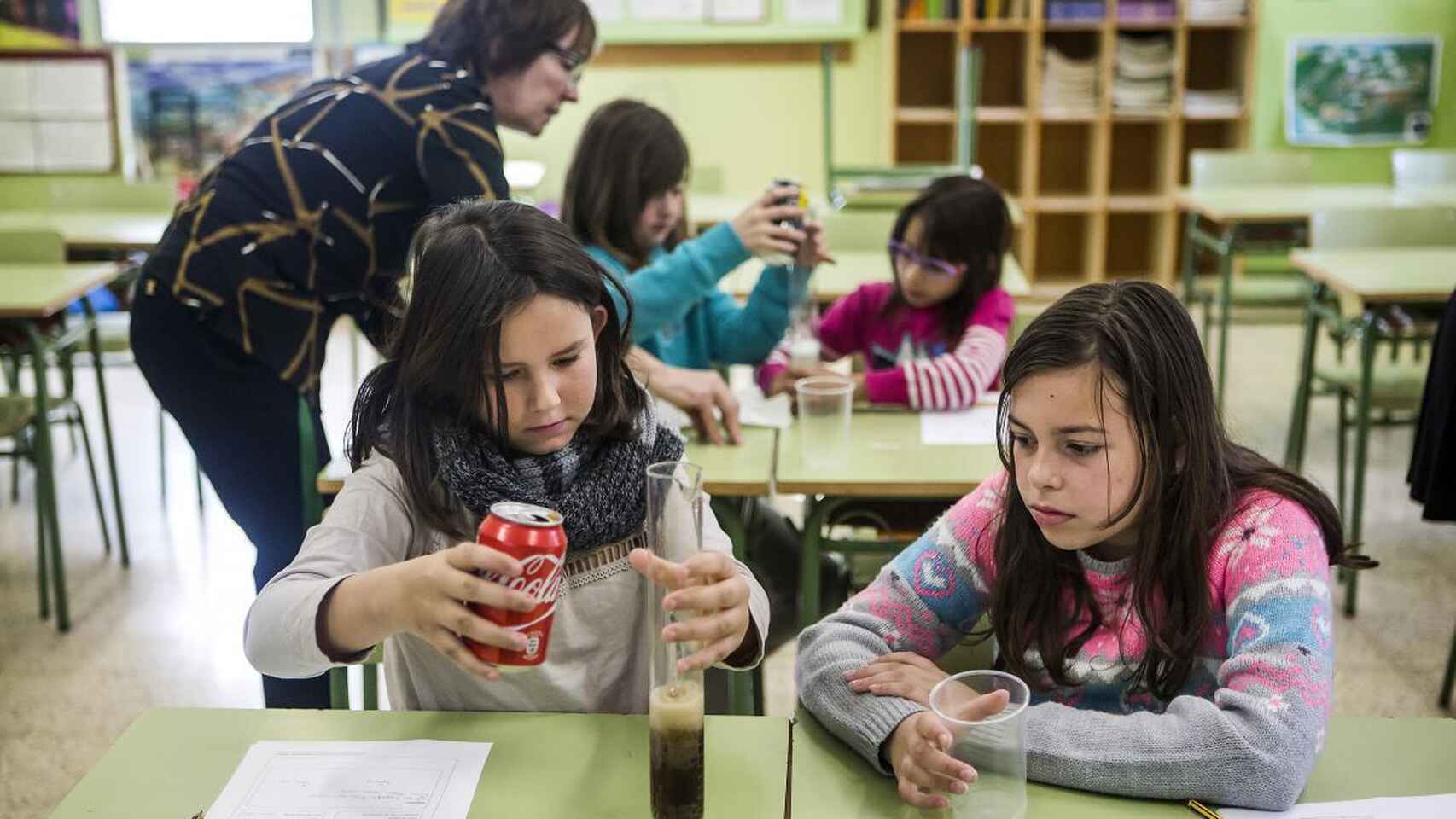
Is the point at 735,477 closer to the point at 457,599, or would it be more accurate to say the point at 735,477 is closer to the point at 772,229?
the point at 772,229

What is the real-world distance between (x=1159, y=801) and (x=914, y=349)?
1.65m

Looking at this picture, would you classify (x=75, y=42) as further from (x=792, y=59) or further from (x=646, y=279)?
(x=646, y=279)

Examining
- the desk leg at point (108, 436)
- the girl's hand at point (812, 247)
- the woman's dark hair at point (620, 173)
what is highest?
the woman's dark hair at point (620, 173)

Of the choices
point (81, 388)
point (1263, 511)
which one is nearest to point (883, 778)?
point (1263, 511)

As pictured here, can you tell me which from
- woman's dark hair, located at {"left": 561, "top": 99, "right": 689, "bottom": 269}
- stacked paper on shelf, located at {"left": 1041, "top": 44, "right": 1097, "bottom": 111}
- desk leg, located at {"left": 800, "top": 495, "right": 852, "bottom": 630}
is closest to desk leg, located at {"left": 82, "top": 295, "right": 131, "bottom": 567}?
woman's dark hair, located at {"left": 561, "top": 99, "right": 689, "bottom": 269}

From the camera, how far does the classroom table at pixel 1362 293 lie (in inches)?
133

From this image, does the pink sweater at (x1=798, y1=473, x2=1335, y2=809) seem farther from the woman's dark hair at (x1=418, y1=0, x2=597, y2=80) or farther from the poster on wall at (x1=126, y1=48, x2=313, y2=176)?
the poster on wall at (x1=126, y1=48, x2=313, y2=176)

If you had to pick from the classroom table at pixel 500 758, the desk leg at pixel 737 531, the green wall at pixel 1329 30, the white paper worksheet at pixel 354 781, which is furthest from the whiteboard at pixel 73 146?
the white paper worksheet at pixel 354 781

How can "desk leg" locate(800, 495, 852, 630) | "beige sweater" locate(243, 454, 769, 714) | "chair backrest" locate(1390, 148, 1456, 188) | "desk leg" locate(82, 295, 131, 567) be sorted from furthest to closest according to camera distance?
1. "chair backrest" locate(1390, 148, 1456, 188)
2. "desk leg" locate(82, 295, 131, 567)
3. "desk leg" locate(800, 495, 852, 630)
4. "beige sweater" locate(243, 454, 769, 714)

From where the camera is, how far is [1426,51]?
6.48m

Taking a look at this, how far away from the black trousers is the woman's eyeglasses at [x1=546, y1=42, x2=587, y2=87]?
0.69 meters

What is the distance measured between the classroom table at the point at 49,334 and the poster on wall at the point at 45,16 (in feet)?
9.75

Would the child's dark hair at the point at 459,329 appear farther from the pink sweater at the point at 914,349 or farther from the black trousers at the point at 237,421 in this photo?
the pink sweater at the point at 914,349

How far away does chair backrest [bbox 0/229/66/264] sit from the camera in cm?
377
